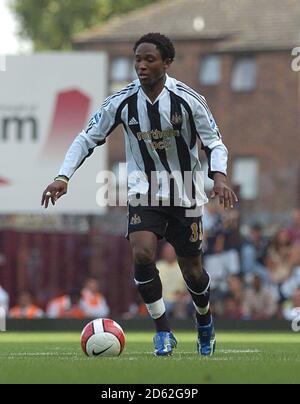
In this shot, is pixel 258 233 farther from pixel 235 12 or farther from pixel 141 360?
pixel 235 12

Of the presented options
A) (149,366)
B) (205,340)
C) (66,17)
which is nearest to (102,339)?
(205,340)

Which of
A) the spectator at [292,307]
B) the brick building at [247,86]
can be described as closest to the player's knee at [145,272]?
the spectator at [292,307]

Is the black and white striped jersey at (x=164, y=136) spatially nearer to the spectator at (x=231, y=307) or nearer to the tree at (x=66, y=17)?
the spectator at (x=231, y=307)

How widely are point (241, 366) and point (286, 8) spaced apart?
41636 mm

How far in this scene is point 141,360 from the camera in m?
9.91

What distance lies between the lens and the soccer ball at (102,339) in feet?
34.2

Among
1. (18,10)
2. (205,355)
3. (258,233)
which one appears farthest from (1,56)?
(18,10)

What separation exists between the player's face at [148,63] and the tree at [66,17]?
53477 millimetres

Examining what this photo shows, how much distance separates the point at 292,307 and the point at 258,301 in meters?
0.71

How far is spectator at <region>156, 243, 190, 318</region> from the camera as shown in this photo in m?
20.7

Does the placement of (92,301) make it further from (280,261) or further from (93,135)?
(93,135)

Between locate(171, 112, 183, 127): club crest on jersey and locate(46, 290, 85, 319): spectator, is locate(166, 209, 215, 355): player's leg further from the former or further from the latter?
locate(46, 290, 85, 319): spectator

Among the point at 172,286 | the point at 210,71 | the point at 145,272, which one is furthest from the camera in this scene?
the point at 210,71

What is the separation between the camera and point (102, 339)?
10.4 meters
